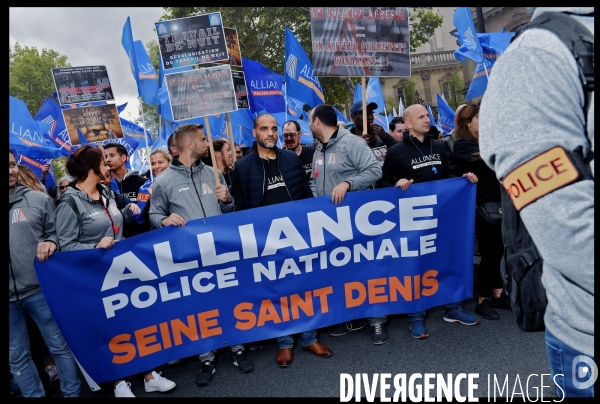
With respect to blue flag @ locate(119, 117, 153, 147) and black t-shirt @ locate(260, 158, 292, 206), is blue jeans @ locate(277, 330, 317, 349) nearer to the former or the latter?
black t-shirt @ locate(260, 158, 292, 206)

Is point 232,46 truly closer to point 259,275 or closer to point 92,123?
point 92,123

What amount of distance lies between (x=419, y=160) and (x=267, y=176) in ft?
4.95

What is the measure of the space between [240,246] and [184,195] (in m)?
0.72

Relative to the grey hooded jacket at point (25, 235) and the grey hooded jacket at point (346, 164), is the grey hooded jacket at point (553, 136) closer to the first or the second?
the grey hooded jacket at point (346, 164)

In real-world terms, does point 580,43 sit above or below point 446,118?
above

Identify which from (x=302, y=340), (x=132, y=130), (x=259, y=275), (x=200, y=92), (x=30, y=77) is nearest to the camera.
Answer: (x=259, y=275)

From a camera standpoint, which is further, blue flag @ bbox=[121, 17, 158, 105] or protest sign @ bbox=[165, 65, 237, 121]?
blue flag @ bbox=[121, 17, 158, 105]

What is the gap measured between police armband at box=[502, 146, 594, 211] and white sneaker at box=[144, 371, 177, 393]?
3463 millimetres

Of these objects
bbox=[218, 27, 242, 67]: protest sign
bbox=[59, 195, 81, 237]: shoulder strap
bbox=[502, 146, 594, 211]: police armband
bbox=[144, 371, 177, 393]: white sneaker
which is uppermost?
bbox=[218, 27, 242, 67]: protest sign

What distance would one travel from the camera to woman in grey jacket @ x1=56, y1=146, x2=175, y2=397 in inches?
136

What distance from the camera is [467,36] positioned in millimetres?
7844

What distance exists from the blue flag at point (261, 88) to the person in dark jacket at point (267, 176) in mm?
5050

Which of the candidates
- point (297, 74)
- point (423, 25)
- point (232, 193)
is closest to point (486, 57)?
point (297, 74)

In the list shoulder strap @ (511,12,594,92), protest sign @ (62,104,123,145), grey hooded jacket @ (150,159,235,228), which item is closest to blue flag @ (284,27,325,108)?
Result: protest sign @ (62,104,123,145)
